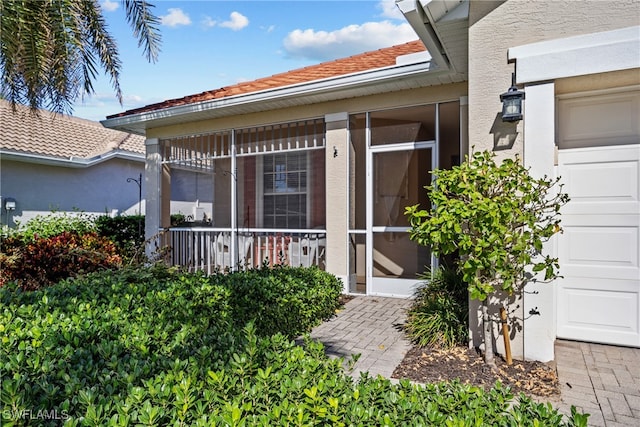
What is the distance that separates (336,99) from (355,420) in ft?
19.6

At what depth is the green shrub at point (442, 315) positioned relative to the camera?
4.21 metres

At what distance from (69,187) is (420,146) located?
466 inches

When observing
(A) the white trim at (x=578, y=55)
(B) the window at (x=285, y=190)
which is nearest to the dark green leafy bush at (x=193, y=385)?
(A) the white trim at (x=578, y=55)

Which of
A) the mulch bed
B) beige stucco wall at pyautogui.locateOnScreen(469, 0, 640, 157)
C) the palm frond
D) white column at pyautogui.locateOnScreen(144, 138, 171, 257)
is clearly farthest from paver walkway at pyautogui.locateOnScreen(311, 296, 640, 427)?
the palm frond

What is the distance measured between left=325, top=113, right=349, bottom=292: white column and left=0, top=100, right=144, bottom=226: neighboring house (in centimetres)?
793

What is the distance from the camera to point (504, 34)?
393 centimetres

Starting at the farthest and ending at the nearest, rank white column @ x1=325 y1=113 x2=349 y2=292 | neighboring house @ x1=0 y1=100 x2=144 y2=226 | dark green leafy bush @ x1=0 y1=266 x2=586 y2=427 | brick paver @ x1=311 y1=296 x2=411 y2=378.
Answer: neighboring house @ x1=0 y1=100 x2=144 y2=226 < white column @ x1=325 y1=113 x2=349 y2=292 < brick paver @ x1=311 y1=296 x2=411 y2=378 < dark green leafy bush @ x1=0 y1=266 x2=586 y2=427

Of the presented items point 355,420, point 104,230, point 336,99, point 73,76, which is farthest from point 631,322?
point 104,230

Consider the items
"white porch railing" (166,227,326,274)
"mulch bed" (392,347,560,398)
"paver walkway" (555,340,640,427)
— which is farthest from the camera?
"white porch railing" (166,227,326,274)

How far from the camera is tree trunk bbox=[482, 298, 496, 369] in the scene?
144 inches

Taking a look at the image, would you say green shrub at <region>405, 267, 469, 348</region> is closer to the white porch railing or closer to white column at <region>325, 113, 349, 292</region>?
white column at <region>325, 113, 349, 292</region>

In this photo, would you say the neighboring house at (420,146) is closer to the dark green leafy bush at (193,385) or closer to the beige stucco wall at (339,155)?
the beige stucco wall at (339,155)

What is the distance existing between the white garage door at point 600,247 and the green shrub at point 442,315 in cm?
104

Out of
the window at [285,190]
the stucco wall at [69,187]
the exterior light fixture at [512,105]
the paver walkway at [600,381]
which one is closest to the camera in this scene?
the paver walkway at [600,381]
